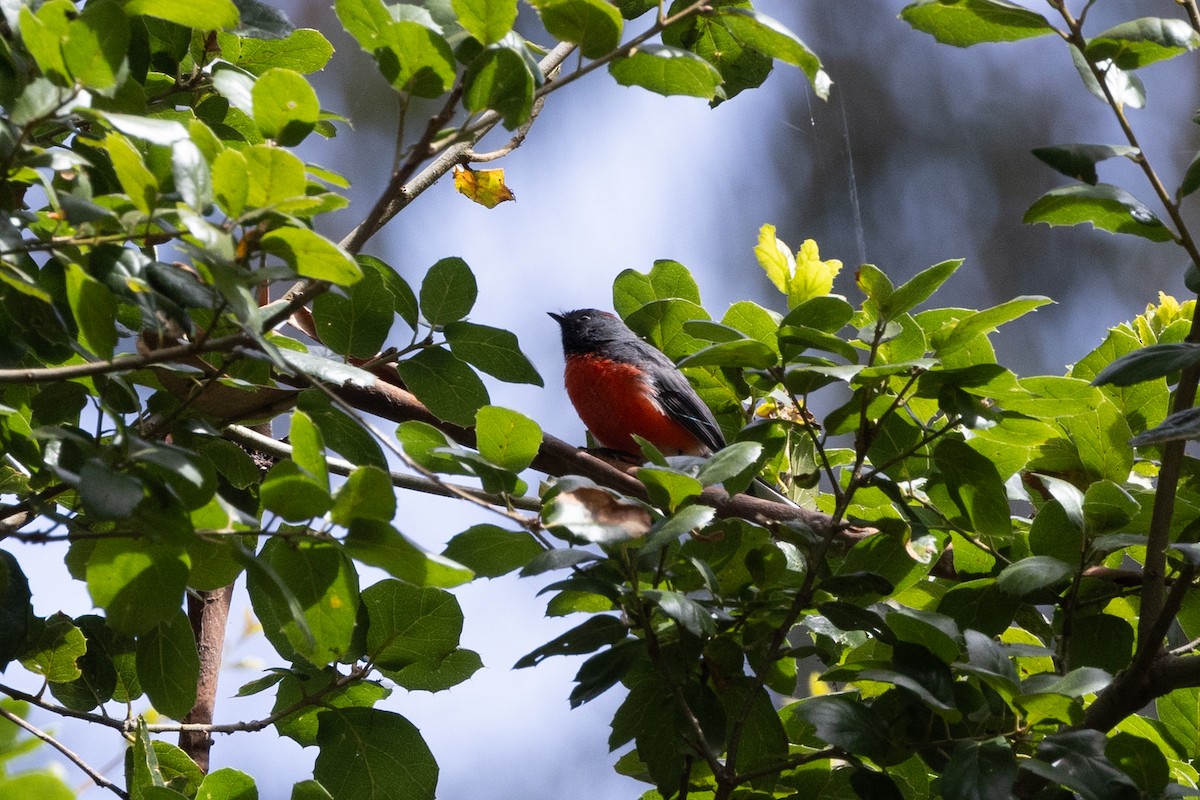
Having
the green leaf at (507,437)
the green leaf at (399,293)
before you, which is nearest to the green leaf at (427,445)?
the green leaf at (507,437)

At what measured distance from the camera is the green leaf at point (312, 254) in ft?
3.17

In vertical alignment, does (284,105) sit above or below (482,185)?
below

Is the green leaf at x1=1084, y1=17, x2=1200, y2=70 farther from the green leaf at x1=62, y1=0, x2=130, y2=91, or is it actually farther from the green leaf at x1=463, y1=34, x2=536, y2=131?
the green leaf at x1=62, y1=0, x2=130, y2=91

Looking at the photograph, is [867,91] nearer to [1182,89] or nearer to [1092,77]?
[1182,89]

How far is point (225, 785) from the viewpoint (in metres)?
1.39

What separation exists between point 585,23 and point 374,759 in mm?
974

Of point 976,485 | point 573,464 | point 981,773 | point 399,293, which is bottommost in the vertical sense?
point 981,773

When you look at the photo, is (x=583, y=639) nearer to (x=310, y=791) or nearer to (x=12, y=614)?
(x=310, y=791)

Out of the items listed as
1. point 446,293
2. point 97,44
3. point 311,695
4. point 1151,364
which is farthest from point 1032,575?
point 97,44

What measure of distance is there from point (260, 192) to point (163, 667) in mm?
710

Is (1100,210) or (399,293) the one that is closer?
(1100,210)

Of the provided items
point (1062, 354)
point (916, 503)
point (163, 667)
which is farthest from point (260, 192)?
point (1062, 354)

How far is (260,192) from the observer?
3.32ft

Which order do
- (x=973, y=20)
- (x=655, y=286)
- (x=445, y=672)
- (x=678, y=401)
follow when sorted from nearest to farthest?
(x=973, y=20)
(x=445, y=672)
(x=655, y=286)
(x=678, y=401)
